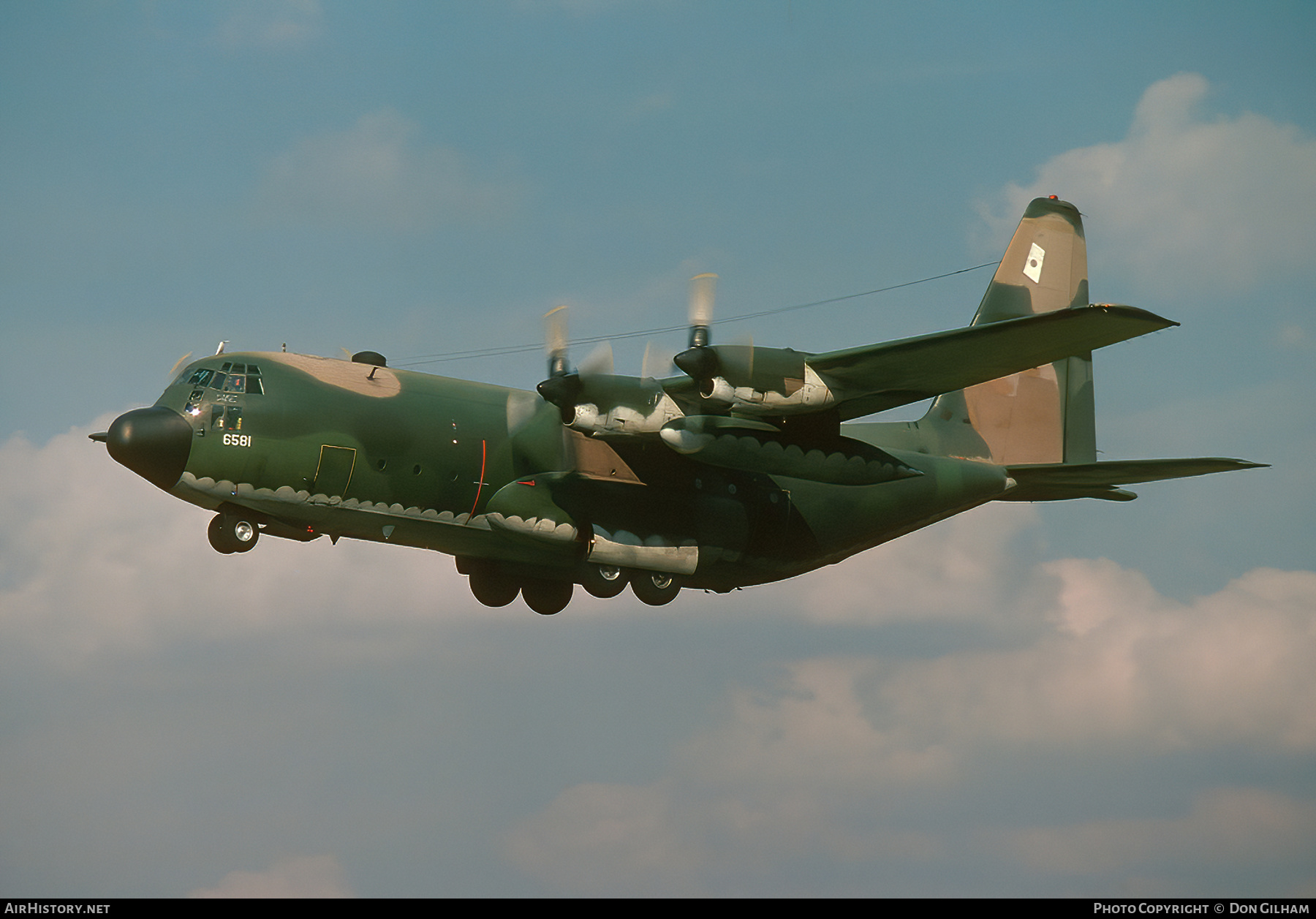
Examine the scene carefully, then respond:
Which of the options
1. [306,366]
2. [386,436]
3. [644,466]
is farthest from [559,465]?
[306,366]

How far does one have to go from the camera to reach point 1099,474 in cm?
2303

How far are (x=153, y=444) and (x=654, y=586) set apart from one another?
312 inches

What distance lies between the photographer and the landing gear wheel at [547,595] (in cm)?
2253

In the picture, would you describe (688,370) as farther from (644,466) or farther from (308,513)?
(308,513)

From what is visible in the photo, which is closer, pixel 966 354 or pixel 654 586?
pixel 966 354

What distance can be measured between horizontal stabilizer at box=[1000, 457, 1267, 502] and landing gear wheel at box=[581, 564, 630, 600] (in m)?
7.99

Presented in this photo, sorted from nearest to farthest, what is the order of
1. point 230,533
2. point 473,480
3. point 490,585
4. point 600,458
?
point 230,533
point 473,480
point 600,458
point 490,585

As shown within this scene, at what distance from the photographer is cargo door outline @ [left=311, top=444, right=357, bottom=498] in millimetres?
18875

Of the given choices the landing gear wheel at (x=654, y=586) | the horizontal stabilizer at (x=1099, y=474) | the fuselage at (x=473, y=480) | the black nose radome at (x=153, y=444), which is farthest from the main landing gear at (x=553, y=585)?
the horizontal stabilizer at (x=1099, y=474)

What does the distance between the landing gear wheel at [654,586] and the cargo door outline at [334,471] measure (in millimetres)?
4840

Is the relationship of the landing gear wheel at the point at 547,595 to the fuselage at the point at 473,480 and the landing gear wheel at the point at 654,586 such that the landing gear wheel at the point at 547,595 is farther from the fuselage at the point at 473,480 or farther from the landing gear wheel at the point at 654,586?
Answer: the landing gear wheel at the point at 654,586

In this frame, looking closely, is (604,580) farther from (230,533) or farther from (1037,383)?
(1037,383)

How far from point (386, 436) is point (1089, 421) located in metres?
15.1

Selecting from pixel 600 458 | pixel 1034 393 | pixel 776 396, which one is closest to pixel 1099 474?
pixel 1034 393
